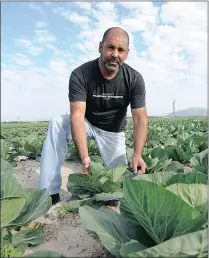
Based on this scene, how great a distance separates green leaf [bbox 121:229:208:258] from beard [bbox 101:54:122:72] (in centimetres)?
228

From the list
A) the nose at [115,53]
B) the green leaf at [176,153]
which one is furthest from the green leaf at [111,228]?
the green leaf at [176,153]

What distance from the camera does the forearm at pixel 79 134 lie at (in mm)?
3518

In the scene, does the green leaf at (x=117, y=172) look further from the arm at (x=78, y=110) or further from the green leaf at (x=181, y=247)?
the green leaf at (x=181, y=247)

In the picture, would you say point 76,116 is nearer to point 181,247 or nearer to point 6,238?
point 6,238

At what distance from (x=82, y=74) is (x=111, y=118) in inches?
27.9

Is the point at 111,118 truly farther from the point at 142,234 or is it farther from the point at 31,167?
the point at 142,234

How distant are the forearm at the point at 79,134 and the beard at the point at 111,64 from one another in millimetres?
555

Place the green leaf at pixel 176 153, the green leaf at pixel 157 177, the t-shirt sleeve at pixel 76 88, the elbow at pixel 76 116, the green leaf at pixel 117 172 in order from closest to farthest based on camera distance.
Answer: the green leaf at pixel 157 177 → the green leaf at pixel 117 172 → the elbow at pixel 76 116 → the t-shirt sleeve at pixel 76 88 → the green leaf at pixel 176 153

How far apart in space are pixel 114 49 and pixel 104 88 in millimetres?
579

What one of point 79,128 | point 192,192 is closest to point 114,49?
point 79,128

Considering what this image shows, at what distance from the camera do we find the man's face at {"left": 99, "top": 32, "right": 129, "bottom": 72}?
11.3 ft

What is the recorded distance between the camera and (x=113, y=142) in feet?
14.6

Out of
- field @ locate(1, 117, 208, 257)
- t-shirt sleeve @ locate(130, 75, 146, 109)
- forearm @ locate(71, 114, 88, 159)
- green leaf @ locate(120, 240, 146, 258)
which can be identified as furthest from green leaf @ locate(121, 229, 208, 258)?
t-shirt sleeve @ locate(130, 75, 146, 109)

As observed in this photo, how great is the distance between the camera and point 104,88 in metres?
3.95
